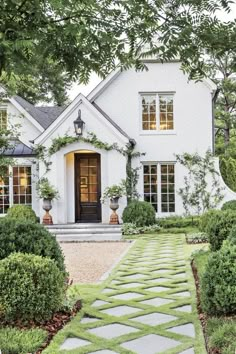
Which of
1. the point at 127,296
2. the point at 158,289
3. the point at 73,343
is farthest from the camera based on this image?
the point at 158,289

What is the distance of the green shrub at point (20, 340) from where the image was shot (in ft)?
14.1

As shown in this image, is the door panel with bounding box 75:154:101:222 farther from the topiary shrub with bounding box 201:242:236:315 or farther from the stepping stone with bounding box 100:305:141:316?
the topiary shrub with bounding box 201:242:236:315

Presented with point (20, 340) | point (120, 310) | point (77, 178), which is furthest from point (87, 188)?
point (20, 340)

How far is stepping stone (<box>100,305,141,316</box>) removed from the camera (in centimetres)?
575

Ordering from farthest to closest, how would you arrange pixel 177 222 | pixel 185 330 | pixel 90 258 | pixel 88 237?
pixel 177 222 < pixel 88 237 < pixel 90 258 < pixel 185 330

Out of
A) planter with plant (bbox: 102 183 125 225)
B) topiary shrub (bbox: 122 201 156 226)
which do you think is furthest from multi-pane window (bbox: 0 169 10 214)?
topiary shrub (bbox: 122 201 156 226)

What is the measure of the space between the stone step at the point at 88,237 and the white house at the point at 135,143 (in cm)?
222

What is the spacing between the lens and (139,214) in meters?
16.5

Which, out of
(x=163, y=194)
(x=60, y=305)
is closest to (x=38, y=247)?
(x=60, y=305)

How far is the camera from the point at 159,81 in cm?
1866

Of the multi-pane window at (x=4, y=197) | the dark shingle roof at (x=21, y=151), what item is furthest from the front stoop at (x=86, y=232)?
the dark shingle roof at (x=21, y=151)

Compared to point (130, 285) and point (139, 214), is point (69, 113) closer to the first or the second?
Answer: point (139, 214)

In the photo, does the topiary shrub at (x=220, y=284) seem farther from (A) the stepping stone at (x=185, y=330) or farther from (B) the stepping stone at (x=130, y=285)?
(B) the stepping stone at (x=130, y=285)

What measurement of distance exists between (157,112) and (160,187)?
3.20 m
